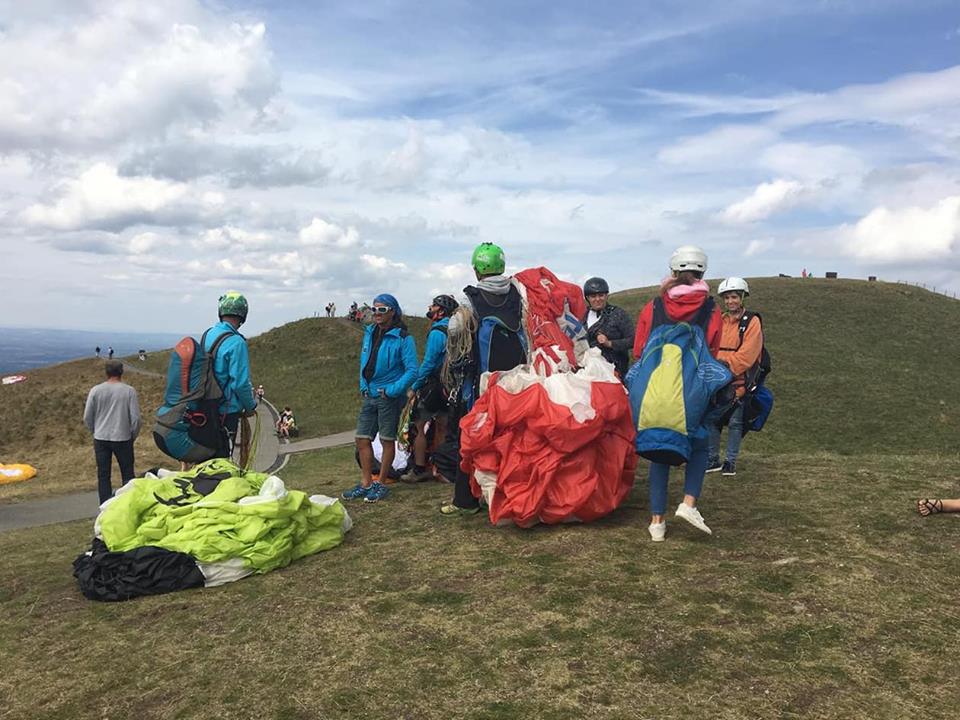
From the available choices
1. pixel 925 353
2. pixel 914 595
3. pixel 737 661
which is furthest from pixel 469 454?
pixel 925 353

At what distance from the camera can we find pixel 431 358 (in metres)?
7.18

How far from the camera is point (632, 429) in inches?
219

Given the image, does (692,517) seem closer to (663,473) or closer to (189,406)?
(663,473)

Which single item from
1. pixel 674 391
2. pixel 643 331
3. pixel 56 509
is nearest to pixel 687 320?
pixel 643 331

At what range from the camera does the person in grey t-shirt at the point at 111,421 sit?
26.2 feet

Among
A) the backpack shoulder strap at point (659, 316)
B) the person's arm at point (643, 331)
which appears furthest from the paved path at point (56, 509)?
the backpack shoulder strap at point (659, 316)

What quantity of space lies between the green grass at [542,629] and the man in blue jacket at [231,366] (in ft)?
5.96

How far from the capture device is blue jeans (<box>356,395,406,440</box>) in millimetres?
6977

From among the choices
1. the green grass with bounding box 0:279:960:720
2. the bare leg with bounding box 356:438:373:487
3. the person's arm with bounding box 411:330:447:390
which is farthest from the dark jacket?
the bare leg with bounding box 356:438:373:487

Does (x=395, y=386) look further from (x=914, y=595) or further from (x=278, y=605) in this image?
(x=914, y=595)

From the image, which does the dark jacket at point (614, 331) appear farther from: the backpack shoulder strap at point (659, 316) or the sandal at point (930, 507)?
the sandal at point (930, 507)

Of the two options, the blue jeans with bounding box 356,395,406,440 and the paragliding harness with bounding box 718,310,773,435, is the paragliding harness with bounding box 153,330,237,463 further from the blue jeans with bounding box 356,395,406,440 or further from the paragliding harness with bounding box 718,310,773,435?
the paragliding harness with bounding box 718,310,773,435

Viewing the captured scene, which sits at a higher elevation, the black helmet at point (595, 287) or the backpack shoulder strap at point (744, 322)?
the black helmet at point (595, 287)

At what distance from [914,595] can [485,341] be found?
11.4 feet
